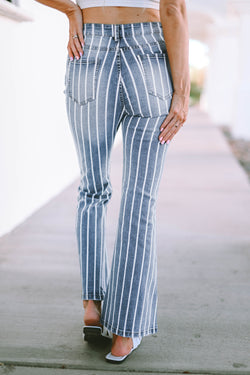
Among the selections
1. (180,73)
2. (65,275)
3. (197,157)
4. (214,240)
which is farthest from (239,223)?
Answer: (197,157)

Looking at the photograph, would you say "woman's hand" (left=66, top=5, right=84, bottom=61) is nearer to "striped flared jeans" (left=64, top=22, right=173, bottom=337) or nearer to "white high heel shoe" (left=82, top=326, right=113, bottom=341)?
"striped flared jeans" (left=64, top=22, right=173, bottom=337)

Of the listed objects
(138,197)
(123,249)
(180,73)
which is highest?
(180,73)

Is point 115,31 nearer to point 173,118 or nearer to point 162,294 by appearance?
point 173,118

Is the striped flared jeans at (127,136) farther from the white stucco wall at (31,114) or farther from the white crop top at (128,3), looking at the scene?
the white stucco wall at (31,114)

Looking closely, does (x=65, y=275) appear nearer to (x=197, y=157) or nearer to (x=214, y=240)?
(x=214, y=240)

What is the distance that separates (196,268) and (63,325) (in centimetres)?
104

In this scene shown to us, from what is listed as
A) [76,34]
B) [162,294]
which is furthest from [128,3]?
[162,294]

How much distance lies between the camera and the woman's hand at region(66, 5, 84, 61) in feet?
5.54

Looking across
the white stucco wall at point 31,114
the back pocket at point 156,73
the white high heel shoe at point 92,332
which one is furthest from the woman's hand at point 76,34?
the white stucco wall at point 31,114

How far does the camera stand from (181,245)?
336cm

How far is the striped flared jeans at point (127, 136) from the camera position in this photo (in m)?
1.64

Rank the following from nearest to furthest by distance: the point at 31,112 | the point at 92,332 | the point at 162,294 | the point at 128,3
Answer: the point at 128,3 < the point at 92,332 < the point at 162,294 < the point at 31,112

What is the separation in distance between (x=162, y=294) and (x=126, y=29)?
4.57 feet

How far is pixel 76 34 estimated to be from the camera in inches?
67.3
